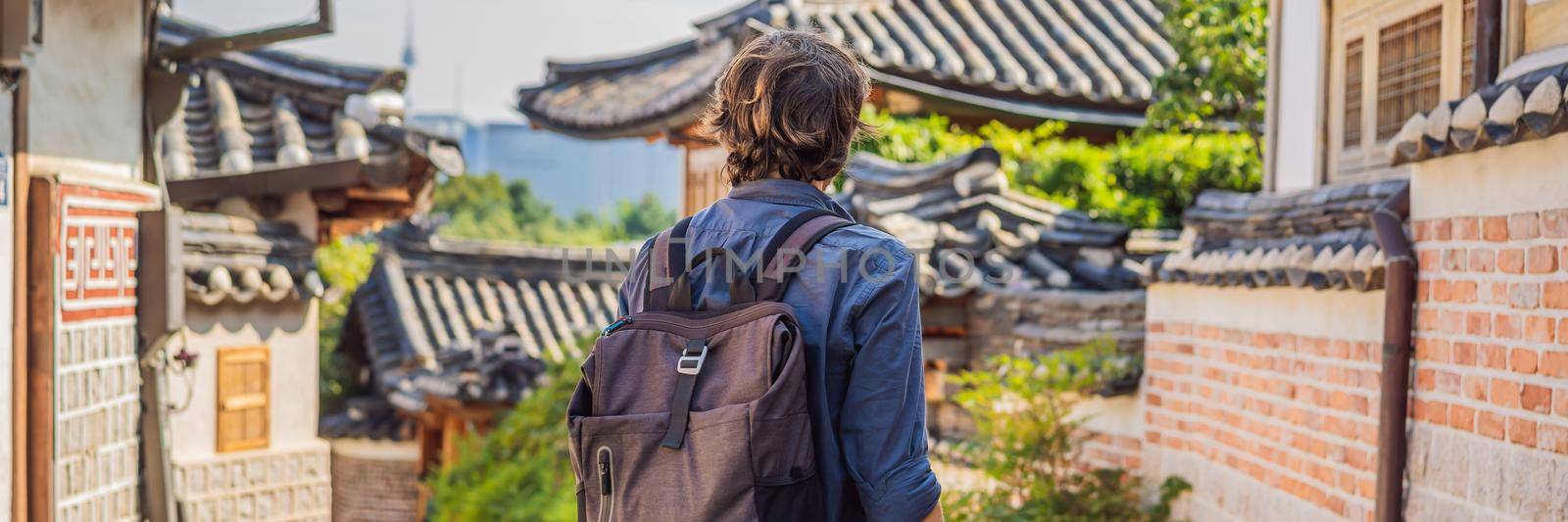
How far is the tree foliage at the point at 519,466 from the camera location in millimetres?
9789

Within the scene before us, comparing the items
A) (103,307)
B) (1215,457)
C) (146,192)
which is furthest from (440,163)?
(1215,457)

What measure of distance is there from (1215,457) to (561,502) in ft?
15.0

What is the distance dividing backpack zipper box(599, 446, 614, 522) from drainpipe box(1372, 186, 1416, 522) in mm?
2675

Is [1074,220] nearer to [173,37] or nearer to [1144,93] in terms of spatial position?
[1144,93]

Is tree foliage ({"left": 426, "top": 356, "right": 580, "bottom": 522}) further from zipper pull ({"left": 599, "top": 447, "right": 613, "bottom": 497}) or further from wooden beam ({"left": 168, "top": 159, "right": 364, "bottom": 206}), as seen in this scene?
zipper pull ({"left": 599, "top": 447, "right": 613, "bottom": 497})

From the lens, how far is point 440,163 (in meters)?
7.58

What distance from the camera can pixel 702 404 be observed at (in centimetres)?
224

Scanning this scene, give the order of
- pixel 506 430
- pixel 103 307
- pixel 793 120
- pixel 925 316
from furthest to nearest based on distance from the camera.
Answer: pixel 506 430, pixel 925 316, pixel 103 307, pixel 793 120

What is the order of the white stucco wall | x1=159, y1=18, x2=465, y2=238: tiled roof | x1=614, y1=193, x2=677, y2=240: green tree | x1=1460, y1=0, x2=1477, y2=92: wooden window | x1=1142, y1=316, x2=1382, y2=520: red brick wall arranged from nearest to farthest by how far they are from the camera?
1. the white stucco wall
2. x1=1142, y1=316, x2=1382, y2=520: red brick wall
3. x1=1460, y1=0, x2=1477, y2=92: wooden window
4. x1=159, y1=18, x2=465, y2=238: tiled roof
5. x1=614, y1=193, x2=677, y2=240: green tree

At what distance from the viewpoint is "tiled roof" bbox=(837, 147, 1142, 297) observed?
7.54 m

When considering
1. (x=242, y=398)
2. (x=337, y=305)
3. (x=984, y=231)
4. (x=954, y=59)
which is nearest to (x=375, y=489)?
(x=242, y=398)

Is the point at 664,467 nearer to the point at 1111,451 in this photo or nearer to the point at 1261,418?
the point at 1261,418

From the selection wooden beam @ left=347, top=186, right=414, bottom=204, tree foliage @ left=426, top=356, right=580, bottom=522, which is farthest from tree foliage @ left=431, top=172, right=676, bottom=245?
wooden beam @ left=347, top=186, right=414, bottom=204

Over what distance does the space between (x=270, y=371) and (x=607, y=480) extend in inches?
258
